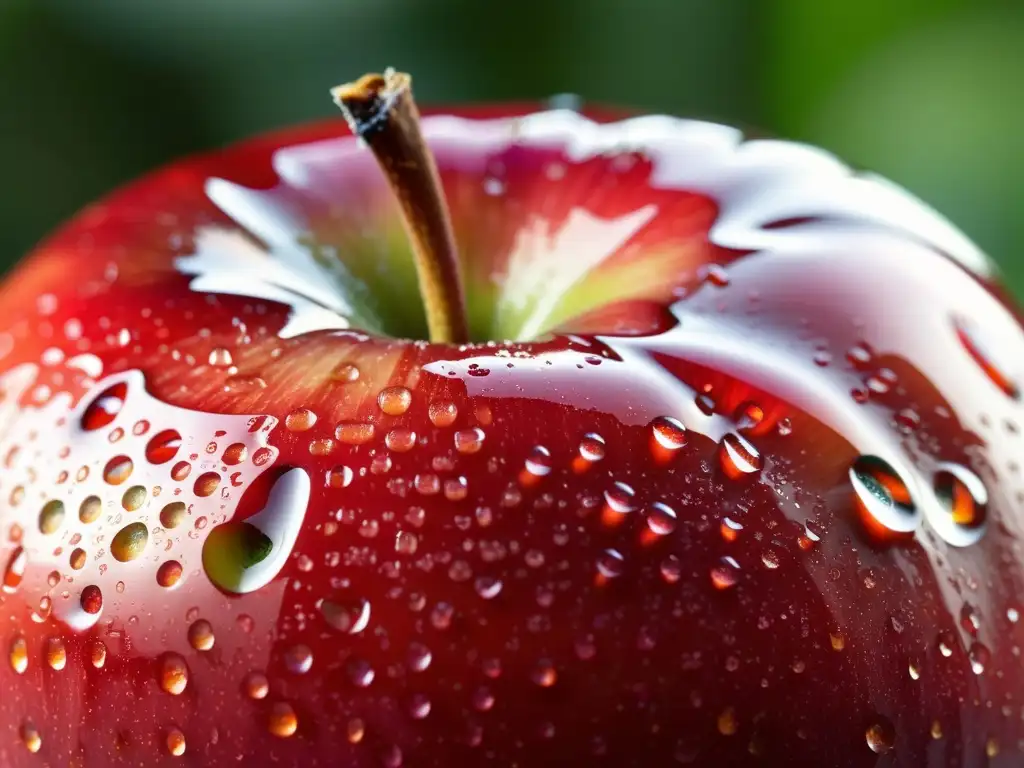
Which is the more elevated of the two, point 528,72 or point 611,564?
point 528,72

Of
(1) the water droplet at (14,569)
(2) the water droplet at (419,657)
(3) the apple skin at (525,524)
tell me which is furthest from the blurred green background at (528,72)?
(2) the water droplet at (419,657)

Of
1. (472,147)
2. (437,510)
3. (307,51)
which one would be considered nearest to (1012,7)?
(307,51)

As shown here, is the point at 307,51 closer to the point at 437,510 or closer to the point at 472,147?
the point at 472,147

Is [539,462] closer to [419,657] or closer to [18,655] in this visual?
[419,657]

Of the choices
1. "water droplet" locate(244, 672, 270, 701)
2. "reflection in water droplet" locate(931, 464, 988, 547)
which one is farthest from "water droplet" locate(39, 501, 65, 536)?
"reflection in water droplet" locate(931, 464, 988, 547)

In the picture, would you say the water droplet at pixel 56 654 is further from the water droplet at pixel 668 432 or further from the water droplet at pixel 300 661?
the water droplet at pixel 668 432

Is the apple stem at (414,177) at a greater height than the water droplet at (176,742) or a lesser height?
greater

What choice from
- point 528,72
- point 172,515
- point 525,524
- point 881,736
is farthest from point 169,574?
point 528,72
